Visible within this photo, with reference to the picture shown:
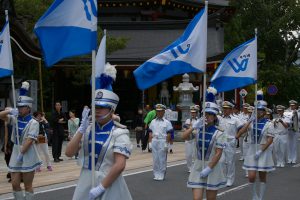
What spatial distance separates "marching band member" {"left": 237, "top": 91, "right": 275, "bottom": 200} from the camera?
35.7ft

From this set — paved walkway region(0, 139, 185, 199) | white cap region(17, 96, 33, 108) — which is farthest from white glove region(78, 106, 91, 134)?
paved walkway region(0, 139, 185, 199)

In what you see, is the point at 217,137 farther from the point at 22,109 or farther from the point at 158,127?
the point at 158,127

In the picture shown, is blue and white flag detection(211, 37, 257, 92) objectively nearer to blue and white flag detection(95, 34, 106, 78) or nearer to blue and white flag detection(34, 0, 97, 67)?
blue and white flag detection(95, 34, 106, 78)

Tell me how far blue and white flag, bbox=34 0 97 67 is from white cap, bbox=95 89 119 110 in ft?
1.65

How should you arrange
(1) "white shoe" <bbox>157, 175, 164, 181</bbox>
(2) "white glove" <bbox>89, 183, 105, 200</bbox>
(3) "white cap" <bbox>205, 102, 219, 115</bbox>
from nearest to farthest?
(2) "white glove" <bbox>89, 183, 105, 200</bbox> < (3) "white cap" <bbox>205, 102, 219, 115</bbox> < (1) "white shoe" <bbox>157, 175, 164, 181</bbox>

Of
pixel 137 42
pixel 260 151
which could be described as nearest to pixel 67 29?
pixel 260 151

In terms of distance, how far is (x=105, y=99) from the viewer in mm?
6176

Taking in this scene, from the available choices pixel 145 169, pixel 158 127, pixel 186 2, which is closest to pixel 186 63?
pixel 158 127

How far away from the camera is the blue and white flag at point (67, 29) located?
21.0 feet

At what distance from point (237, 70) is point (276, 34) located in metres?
43.5

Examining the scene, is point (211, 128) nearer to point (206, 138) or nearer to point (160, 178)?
point (206, 138)

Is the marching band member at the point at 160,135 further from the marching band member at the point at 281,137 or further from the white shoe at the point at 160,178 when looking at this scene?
the marching band member at the point at 281,137

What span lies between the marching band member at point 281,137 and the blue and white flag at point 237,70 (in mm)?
7033

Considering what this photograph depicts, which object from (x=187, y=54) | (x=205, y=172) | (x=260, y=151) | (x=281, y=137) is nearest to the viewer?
(x=205, y=172)
